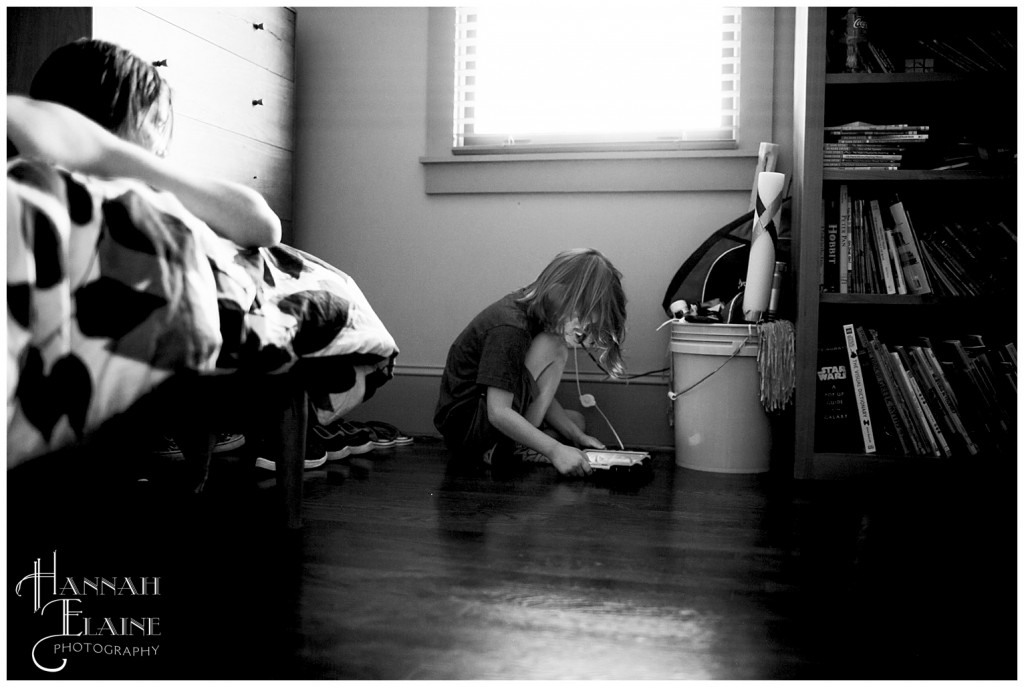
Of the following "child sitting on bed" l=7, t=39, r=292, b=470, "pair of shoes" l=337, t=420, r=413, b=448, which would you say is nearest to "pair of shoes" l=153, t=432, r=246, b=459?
"pair of shoes" l=337, t=420, r=413, b=448

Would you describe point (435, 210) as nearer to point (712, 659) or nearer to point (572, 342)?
point (572, 342)

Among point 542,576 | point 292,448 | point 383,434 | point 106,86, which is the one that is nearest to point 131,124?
point 106,86

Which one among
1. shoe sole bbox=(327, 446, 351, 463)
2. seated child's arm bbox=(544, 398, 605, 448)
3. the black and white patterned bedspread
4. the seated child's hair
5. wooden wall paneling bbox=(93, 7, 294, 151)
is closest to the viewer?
the black and white patterned bedspread

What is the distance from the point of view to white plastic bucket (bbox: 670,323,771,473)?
179cm

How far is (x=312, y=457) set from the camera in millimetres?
1710

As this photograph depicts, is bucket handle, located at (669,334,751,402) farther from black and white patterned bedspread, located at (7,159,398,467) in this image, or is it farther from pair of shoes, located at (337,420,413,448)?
black and white patterned bedspread, located at (7,159,398,467)

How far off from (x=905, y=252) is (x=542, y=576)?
1.19 metres

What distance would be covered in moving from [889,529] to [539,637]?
0.75 meters

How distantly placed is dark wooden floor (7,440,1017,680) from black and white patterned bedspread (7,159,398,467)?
0.24 meters

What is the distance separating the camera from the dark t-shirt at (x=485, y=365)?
1732 millimetres

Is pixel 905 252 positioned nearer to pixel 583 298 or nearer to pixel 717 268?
pixel 717 268

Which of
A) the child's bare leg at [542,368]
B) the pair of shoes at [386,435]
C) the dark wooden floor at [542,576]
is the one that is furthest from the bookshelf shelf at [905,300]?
the pair of shoes at [386,435]

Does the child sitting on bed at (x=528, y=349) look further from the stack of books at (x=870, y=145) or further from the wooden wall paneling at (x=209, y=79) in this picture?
the wooden wall paneling at (x=209, y=79)

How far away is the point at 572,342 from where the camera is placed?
5.95ft
